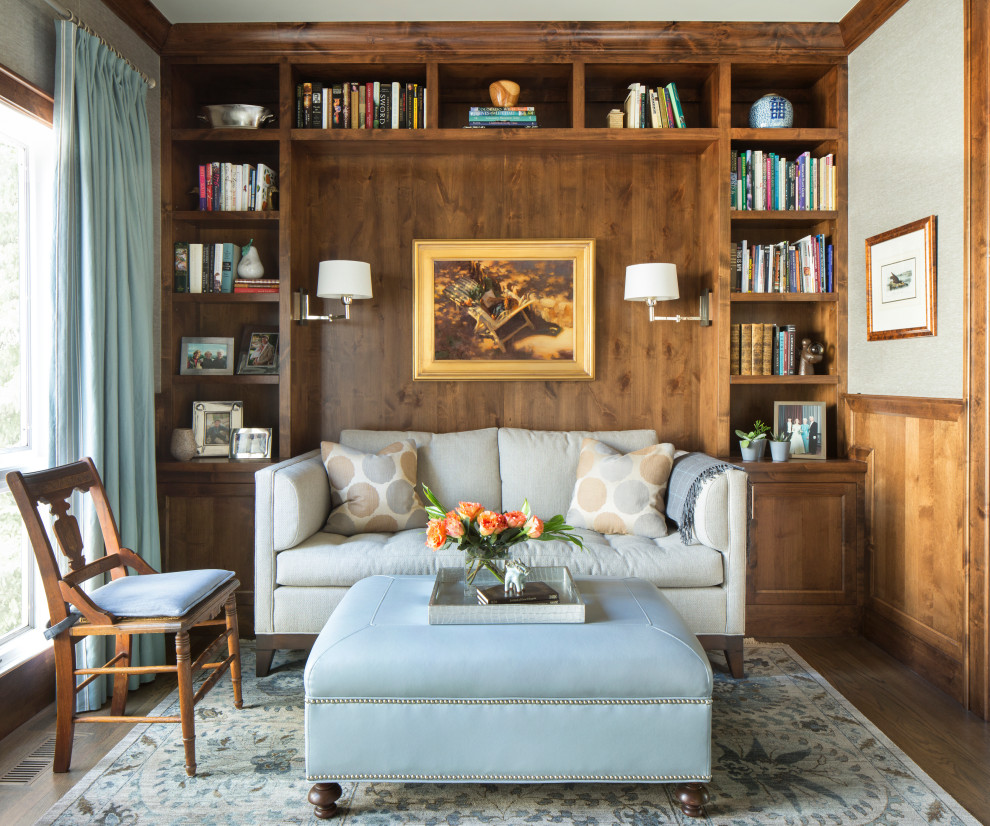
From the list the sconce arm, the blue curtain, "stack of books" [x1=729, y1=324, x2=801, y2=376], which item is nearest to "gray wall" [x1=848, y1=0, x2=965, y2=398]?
"stack of books" [x1=729, y1=324, x2=801, y2=376]

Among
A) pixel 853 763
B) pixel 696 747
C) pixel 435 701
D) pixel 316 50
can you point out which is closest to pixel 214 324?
pixel 316 50

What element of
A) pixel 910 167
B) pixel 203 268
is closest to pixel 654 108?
pixel 910 167

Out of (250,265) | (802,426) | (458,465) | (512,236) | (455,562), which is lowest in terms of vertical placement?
(455,562)

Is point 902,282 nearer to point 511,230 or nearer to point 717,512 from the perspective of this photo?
point 717,512

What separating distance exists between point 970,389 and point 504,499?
194cm

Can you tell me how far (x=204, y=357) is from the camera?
348 cm

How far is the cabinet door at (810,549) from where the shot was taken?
128 inches

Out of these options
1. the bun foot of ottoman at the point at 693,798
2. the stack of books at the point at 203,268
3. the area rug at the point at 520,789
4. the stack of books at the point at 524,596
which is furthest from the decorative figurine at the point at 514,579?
the stack of books at the point at 203,268

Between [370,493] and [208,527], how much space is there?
826mm

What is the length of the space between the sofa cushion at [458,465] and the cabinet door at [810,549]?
1260 millimetres

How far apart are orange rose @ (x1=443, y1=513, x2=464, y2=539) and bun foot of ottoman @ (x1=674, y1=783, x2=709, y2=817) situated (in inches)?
36.4

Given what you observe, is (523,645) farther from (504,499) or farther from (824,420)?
(824,420)

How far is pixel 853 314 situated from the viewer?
3.35 metres

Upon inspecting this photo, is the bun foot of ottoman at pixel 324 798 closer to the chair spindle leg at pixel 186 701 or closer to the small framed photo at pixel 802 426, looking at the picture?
the chair spindle leg at pixel 186 701
